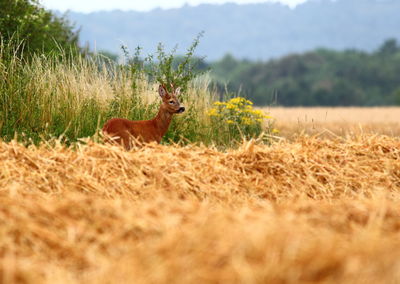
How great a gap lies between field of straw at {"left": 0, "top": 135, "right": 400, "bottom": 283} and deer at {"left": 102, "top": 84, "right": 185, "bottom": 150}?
1009 mm

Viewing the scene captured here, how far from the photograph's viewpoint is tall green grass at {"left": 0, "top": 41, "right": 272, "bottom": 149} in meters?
8.48

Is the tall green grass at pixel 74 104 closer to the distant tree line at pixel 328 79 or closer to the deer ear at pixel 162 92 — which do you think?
the deer ear at pixel 162 92

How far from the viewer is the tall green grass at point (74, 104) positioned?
8.48 m

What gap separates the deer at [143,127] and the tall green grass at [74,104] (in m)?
1.25

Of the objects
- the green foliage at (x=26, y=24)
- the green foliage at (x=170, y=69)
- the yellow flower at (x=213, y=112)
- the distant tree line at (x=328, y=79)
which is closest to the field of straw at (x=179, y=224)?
the green foliage at (x=170, y=69)

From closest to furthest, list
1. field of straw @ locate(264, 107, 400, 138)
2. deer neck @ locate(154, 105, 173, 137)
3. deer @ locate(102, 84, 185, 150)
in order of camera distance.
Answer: deer @ locate(102, 84, 185, 150) → deer neck @ locate(154, 105, 173, 137) → field of straw @ locate(264, 107, 400, 138)

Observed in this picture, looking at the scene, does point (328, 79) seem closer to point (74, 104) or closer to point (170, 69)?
point (170, 69)

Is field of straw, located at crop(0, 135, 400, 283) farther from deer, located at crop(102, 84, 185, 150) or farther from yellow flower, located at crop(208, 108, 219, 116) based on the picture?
yellow flower, located at crop(208, 108, 219, 116)

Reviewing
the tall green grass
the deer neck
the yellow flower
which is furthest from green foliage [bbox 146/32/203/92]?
the deer neck

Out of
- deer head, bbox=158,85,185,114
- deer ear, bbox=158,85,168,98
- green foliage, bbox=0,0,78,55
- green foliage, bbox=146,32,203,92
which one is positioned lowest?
deer head, bbox=158,85,185,114

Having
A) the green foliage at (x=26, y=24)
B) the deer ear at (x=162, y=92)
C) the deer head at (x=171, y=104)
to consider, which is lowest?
the deer head at (x=171, y=104)

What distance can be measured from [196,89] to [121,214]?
7589 mm

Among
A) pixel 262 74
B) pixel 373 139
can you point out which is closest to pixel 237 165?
pixel 373 139

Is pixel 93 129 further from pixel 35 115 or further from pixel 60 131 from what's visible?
pixel 35 115
